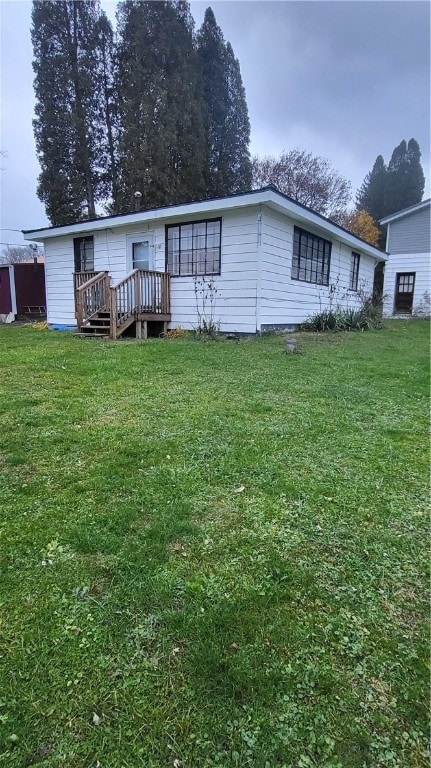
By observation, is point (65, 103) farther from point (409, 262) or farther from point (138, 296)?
point (409, 262)

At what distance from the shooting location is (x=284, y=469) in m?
2.43

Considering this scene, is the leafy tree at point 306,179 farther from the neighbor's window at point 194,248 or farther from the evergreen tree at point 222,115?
the neighbor's window at point 194,248

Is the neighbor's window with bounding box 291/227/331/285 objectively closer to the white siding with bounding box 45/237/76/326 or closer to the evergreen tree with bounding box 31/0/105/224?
the white siding with bounding box 45/237/76/326

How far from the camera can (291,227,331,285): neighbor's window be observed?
9.63 metres

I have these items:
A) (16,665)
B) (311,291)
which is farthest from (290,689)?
(311,291)

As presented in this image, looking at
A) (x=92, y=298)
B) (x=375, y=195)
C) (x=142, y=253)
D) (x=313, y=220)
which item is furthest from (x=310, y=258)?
(x=375, y=195)

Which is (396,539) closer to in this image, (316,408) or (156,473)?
(156,473)

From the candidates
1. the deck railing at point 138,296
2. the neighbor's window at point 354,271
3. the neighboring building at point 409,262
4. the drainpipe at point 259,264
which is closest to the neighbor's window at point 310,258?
the drainpipe at point 259,264

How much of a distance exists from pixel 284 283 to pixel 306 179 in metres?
16.6

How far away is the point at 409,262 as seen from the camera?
1612cm

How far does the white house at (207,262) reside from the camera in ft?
26.7

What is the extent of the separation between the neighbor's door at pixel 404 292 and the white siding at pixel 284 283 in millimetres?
5579

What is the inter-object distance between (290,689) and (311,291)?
34.0 ft

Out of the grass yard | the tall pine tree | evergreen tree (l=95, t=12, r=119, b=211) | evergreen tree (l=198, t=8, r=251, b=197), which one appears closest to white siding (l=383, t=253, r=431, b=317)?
evergreen tree (l=198, t=8, r=251, b=197)
